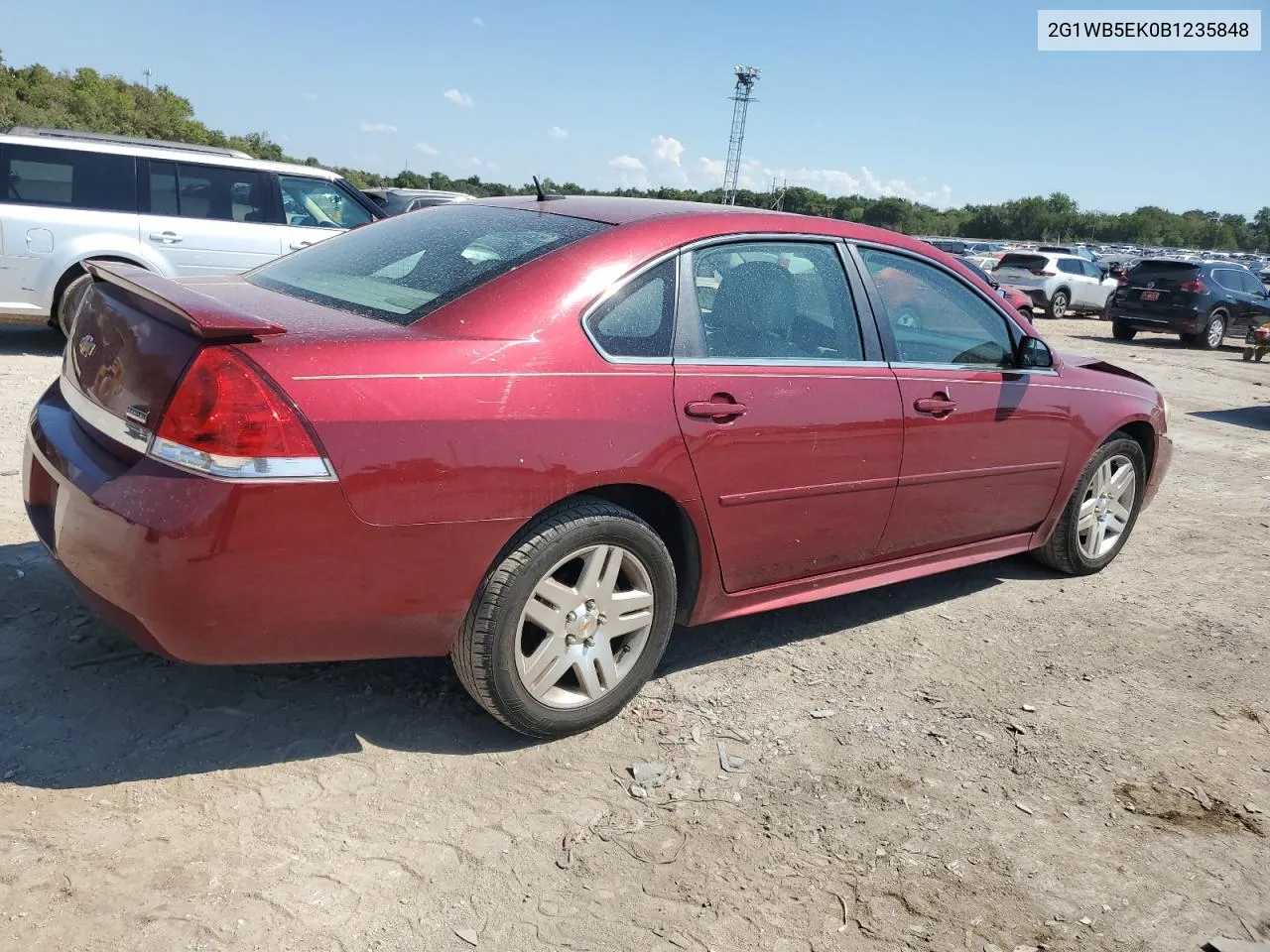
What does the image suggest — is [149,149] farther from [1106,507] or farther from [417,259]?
[1106,507]

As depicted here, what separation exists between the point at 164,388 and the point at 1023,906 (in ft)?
8.27

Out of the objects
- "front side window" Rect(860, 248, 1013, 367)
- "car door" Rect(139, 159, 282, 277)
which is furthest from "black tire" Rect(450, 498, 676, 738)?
"car door" Rect(139, 159, 282, 277)

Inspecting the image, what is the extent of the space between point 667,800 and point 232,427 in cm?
155

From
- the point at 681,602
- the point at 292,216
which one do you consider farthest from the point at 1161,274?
the point at 681,602

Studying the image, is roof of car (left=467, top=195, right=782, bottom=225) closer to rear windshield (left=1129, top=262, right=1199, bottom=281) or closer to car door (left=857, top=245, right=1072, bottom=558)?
car door (left=857, top=245, right=1072, bottom=558)

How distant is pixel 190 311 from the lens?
101 inches

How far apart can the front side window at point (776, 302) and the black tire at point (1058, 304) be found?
22324 millimetres

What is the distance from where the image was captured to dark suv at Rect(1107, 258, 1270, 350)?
19422 mm

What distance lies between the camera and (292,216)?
387 inches

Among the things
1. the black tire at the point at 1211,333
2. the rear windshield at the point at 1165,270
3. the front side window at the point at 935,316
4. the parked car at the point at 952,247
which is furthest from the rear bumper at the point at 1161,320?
the front side window at the point at 935,316

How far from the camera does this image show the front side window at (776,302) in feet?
11.1

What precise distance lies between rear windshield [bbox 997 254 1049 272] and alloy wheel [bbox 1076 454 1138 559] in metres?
20.4

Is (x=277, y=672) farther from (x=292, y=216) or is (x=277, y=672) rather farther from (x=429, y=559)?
(x=292, y=216)

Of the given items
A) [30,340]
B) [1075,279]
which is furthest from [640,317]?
[1075,279]
